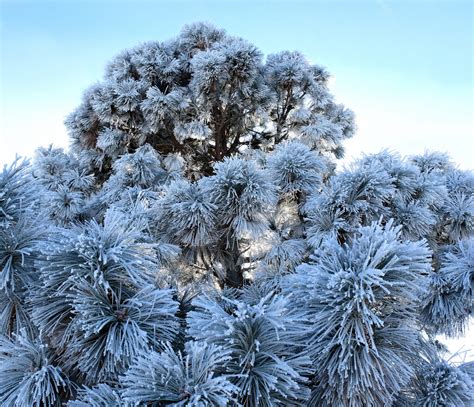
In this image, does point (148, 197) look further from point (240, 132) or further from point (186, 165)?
point (240, 132)

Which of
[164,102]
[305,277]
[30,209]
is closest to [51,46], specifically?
[164,102]

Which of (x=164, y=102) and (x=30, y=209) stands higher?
(x=164, y=102)

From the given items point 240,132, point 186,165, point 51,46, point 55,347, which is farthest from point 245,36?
point 55,347

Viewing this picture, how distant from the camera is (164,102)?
1.70 m

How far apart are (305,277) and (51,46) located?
209 cm

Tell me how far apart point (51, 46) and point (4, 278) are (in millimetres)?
1901

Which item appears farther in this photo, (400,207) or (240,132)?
(240,132)

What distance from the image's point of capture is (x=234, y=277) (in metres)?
1.27

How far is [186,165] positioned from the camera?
1.91m

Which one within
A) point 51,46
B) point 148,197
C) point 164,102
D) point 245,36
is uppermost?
point 245,36

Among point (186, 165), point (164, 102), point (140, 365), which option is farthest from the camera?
point (186, 165)

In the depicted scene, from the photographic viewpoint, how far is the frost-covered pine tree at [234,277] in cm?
53

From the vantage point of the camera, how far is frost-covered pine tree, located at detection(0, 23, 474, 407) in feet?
1.74

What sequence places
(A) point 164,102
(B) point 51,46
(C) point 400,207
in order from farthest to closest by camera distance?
1. (B) point 51,46
2. (A) point 164,102
3. (C) point 400,207
